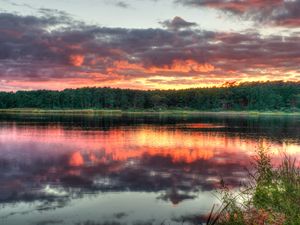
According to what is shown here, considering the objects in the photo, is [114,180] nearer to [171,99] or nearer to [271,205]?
[271,205]

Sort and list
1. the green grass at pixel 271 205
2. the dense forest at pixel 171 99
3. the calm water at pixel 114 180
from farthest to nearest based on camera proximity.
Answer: the dense forest at pixel 171 99, the calm water at pixel 114 180, the green grass at pixel 271 205

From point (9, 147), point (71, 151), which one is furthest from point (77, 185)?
point (9, 147)

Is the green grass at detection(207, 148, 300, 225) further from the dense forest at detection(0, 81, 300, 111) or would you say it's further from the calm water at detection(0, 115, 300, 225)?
the dense forest at detection(0, 81, 300, 111)

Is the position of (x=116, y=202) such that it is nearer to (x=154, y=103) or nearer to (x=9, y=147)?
(x=9, y=147)

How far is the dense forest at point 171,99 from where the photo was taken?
168500mm

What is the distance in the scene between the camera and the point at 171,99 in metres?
184

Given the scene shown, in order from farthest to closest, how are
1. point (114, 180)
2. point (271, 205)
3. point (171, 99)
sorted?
point (171, 99)
point (114, 180)
point (271, 205)

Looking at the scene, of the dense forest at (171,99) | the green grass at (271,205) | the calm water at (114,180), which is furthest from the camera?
the dense forest at (171,99)

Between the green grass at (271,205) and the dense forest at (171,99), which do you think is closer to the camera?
the green grass at (271,205)

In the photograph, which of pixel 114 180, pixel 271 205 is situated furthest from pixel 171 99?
pixel 271 205

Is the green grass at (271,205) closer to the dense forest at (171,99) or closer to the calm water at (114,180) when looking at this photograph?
the calm water at (114,180)

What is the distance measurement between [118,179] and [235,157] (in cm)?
1149

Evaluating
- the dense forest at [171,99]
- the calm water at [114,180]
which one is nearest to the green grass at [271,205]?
the calm water at [114,180]

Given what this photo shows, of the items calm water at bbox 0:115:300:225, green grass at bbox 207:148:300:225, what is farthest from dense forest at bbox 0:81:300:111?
green grass at bbox 207:148:300:225
